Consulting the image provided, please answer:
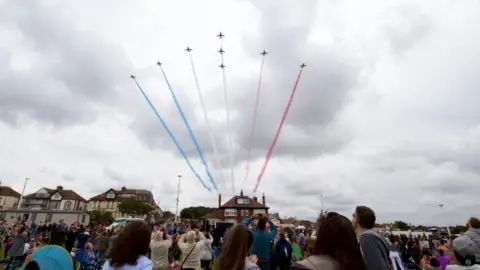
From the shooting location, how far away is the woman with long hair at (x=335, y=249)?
7.12 feet

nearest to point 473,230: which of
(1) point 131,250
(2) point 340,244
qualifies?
(2) point 340,244

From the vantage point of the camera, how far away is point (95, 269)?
7512 millimetres

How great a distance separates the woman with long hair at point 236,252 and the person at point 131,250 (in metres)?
0.91

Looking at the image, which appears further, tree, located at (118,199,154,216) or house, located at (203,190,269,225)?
tree, located at (118,199,154,216)

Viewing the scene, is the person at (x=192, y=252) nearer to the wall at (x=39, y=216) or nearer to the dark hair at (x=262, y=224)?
the dark hair at (x=262, y=224)

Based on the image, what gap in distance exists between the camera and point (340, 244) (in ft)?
7.48

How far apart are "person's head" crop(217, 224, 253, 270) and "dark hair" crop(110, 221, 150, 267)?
964 mm

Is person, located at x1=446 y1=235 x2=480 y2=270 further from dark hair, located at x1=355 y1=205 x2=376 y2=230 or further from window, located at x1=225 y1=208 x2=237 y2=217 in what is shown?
window, located at x1=225 y1=208 x2=237 y2=217

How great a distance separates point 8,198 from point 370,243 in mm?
122784

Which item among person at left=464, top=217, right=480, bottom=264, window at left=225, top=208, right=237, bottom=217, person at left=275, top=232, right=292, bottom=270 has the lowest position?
person at left=275, top=232, right=292, bottom=270

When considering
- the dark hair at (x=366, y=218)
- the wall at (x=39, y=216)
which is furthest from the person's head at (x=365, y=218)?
the wall at (x=39, y=216)

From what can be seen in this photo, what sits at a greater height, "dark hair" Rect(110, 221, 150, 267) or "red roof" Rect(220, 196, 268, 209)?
"red roof" Rect(220, 196, 268, 209)

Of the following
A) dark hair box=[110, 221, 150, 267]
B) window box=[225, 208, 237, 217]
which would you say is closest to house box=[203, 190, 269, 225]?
window box=[225, 208, 237, 217]

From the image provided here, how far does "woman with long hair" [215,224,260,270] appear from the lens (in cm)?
306
